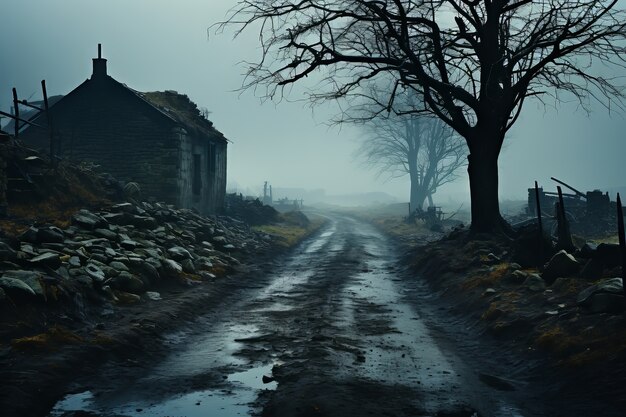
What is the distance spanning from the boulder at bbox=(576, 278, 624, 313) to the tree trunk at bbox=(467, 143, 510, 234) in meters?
8.78

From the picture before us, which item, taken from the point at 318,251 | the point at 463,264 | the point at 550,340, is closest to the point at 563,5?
the point at 463,264

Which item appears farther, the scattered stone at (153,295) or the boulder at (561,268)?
the scattered stone at (153,295)

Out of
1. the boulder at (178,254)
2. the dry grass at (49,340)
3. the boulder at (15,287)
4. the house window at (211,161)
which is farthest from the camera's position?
Result: the house window at (211,161)

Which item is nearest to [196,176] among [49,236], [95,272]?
[49,236]

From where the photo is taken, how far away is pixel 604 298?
268 inches

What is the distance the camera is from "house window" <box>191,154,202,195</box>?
2588cm

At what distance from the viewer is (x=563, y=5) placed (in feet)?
42.7

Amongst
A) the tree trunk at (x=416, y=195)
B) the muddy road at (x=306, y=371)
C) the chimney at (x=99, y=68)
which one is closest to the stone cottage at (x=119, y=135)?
the chimney at (x=99, y=68)

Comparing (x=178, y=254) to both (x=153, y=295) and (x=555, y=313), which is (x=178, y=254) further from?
(x=555, y=313)

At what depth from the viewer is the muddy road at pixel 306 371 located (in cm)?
472

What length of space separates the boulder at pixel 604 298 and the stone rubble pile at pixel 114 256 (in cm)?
708

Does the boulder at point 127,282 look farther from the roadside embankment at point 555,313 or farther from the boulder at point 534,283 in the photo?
the boulder at point 534,283

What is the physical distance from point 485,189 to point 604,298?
9.49m

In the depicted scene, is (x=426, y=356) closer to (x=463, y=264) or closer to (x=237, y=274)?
(x=463, y=264)
